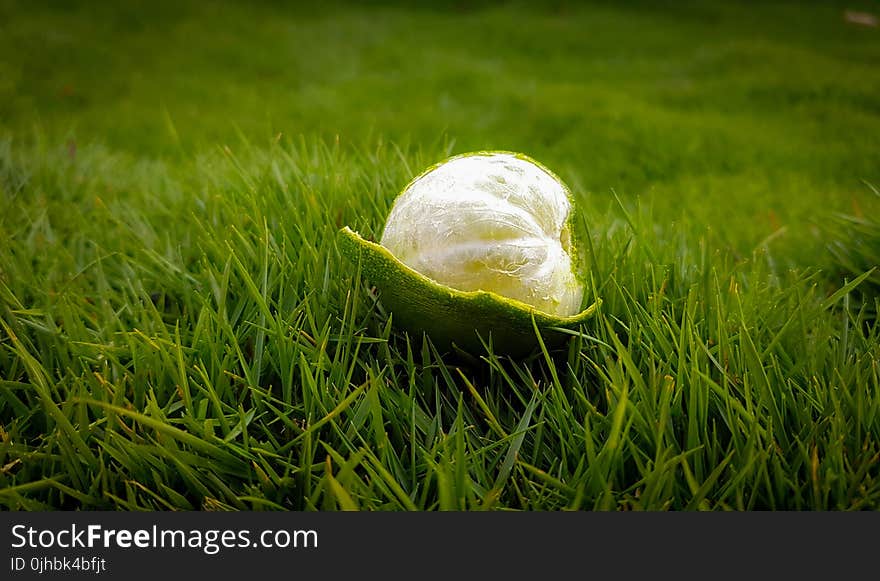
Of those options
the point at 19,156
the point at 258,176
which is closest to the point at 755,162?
the point at 258,176

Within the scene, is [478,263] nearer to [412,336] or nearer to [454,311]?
[454,311]

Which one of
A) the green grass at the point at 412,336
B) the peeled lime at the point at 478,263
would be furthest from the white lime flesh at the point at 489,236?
the green grass at the point at 412,336

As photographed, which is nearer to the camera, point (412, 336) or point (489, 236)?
point (489, 236)

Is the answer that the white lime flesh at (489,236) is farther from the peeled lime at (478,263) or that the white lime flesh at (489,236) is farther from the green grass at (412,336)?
the green grass at (412,336)

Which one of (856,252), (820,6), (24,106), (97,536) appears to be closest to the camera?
(97,536)

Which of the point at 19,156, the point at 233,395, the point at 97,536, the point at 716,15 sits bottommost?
the point at 97,536

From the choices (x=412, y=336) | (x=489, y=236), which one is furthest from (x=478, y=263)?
(x=412, y=336)

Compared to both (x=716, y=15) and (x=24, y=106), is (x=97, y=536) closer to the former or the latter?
(x=24, y=106)
